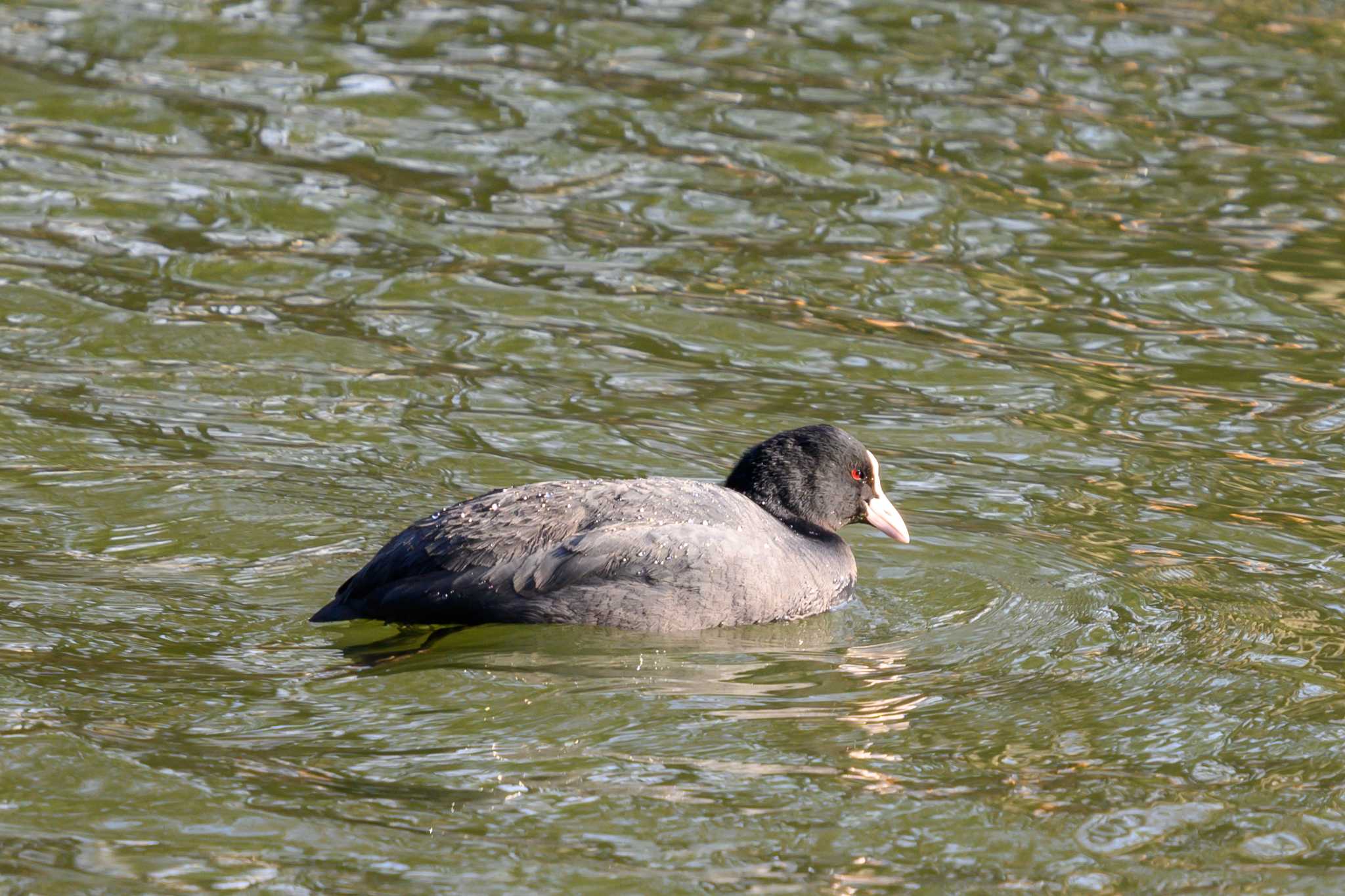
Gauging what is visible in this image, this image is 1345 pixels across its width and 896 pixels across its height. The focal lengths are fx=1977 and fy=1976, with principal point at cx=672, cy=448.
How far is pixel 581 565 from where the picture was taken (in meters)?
6.22

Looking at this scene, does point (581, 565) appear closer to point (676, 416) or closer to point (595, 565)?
point (595, 565)

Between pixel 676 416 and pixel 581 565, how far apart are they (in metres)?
2.33

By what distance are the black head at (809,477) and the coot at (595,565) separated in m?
0.32

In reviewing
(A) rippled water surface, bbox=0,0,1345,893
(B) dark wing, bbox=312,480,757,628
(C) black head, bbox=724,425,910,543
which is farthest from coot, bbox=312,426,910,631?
(C) black head, bbox=724,425,910,543

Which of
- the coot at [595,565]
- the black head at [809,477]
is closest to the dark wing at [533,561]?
the coot at [595,565]

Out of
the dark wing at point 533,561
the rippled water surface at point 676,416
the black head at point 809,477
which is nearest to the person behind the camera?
the rippled water surface at point 676,416

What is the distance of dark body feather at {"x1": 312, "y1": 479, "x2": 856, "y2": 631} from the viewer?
242 inches

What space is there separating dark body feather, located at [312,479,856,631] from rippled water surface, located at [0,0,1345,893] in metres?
0.11

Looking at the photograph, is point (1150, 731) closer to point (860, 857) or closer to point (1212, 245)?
point (860, 857)

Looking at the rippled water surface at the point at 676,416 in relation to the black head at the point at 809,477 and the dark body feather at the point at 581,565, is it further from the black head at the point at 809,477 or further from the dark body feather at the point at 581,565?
the black head at the point at 809,477

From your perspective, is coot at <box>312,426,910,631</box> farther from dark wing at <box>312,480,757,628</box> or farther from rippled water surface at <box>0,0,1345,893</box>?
rippled water surface at <box>0,0,1345,893</box>

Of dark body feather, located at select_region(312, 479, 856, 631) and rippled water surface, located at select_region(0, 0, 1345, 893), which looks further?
dark body feather, located at select_region(312, 479, 856, 631)

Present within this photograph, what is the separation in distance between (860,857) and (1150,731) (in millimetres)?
1275

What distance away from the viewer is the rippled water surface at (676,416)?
4941 mm
